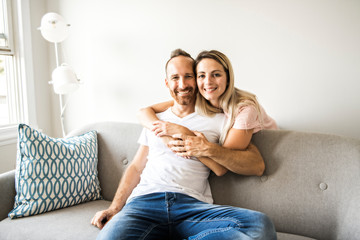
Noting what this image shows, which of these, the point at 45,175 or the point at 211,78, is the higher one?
the point at 211,78

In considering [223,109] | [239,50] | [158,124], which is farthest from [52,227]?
[239,50]

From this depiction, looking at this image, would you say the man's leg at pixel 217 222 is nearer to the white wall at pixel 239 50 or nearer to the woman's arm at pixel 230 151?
the woman's arm at pixel 230 151

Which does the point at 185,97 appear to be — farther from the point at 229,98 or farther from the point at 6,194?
the point at 6,194

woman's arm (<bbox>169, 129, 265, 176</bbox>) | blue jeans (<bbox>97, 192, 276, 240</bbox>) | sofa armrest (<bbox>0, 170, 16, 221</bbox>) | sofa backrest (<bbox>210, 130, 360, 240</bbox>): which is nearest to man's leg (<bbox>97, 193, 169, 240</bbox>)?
blue jeans (<bbox>97, 192, 276, 240</bbox>)

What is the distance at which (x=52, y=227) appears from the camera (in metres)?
1.49

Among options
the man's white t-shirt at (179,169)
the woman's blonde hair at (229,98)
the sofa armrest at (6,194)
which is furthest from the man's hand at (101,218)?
the woman's blonde hair at (229,98)

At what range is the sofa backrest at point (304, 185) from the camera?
1443mm

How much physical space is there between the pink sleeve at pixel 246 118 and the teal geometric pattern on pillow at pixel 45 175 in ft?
3.12

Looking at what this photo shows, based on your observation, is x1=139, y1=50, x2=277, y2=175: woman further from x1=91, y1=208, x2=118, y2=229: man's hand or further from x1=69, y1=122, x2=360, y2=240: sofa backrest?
x1=91, y1=208, x2=118, y2=229: man's hand

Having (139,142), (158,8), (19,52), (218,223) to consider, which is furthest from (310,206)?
(19,52)

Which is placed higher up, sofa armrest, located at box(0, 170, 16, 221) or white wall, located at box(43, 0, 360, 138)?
white wall, located at box(43, 0, 360, 138)

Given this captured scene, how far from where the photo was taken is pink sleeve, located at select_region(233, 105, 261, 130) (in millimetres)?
1499

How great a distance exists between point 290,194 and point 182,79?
2.72 feet

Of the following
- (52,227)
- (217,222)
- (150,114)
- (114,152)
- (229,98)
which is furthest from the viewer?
(114,152)
